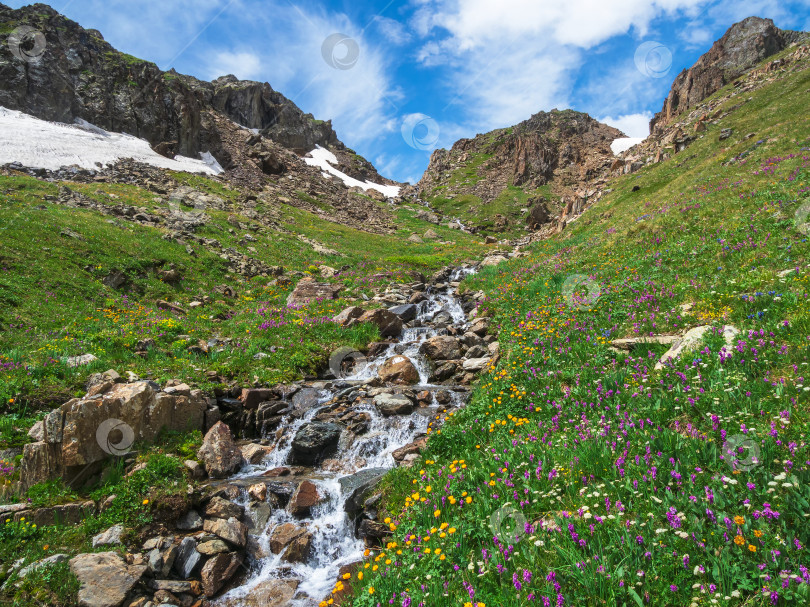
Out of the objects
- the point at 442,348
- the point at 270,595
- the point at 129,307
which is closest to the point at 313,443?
the point at 270,595

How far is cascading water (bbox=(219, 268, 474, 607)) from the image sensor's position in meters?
5.93

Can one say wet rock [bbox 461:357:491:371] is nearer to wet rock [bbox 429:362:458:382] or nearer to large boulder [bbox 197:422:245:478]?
wet rock [bbox 429:362:458:382]

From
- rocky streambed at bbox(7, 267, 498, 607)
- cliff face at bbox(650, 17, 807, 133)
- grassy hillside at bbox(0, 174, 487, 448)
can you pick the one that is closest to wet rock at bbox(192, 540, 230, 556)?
rocky streambed at bbox(7, 267, 498, 607)

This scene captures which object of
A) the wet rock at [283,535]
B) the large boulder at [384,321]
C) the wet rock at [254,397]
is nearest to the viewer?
the wet rock at [283,535]

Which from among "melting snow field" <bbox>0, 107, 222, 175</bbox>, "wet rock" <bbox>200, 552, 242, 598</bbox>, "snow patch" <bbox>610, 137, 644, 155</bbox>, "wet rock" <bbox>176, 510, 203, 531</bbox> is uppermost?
"snow patch" <bbox>610, 137, 644, 155</bbox>

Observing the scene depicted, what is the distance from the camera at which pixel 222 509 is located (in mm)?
6836

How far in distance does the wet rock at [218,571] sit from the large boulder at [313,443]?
9.39ft

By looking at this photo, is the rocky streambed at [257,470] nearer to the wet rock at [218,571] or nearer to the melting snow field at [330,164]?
the wet rock at [218,571]

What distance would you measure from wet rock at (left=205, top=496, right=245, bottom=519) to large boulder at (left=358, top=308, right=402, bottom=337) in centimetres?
1012

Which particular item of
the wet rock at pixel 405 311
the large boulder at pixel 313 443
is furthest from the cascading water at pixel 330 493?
the wet rock at pixel 405 311

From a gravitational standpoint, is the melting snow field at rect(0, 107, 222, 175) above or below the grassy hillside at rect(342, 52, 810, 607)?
above

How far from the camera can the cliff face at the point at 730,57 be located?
66125 mm

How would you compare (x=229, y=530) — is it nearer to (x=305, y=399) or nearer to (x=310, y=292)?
(x=305, y=399)

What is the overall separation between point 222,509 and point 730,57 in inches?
3982
